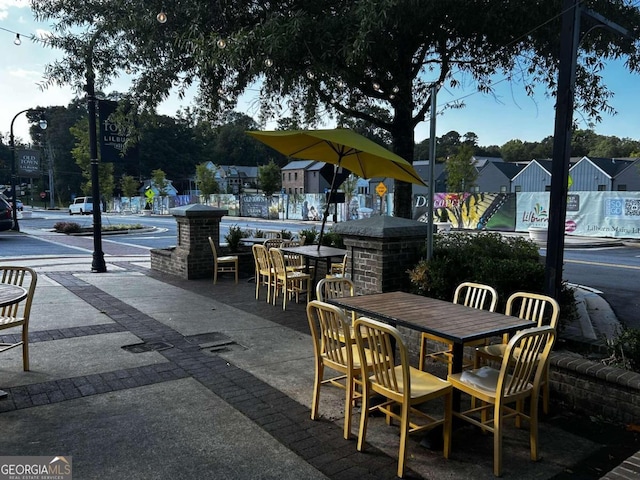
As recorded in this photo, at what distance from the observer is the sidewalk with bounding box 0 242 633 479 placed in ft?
9.37

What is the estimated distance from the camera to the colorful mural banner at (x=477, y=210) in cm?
2489

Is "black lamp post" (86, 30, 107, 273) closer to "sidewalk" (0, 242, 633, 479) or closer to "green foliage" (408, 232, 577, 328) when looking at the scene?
"sidewalk" (0, 242, 633, 479)

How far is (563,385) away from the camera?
374cm

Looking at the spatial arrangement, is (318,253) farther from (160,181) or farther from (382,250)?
(160,181)

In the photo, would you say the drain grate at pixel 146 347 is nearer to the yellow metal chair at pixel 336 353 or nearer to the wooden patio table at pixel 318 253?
the yellow metal chair at pixel 336 353

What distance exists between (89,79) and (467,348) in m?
8.72

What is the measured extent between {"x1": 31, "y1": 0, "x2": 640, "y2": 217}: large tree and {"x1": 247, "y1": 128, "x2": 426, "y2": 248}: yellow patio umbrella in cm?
96

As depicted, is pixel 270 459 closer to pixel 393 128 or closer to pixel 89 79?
pixel 393 128

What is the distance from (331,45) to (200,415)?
16.0 ft

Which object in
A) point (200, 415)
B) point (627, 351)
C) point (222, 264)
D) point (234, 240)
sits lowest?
point (200, 415)

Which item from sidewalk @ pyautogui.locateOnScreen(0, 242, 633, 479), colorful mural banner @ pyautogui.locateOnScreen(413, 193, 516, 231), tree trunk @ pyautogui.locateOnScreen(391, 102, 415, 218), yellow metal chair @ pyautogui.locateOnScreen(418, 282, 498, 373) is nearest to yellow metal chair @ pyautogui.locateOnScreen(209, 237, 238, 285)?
sidewalk @ pyautogui.locateOnScreen(0, 242, 633, 479)

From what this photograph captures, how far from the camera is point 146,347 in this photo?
5.04m

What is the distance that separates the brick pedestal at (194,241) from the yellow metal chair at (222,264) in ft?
1.00

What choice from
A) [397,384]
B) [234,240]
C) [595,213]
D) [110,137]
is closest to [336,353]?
[397,384]
